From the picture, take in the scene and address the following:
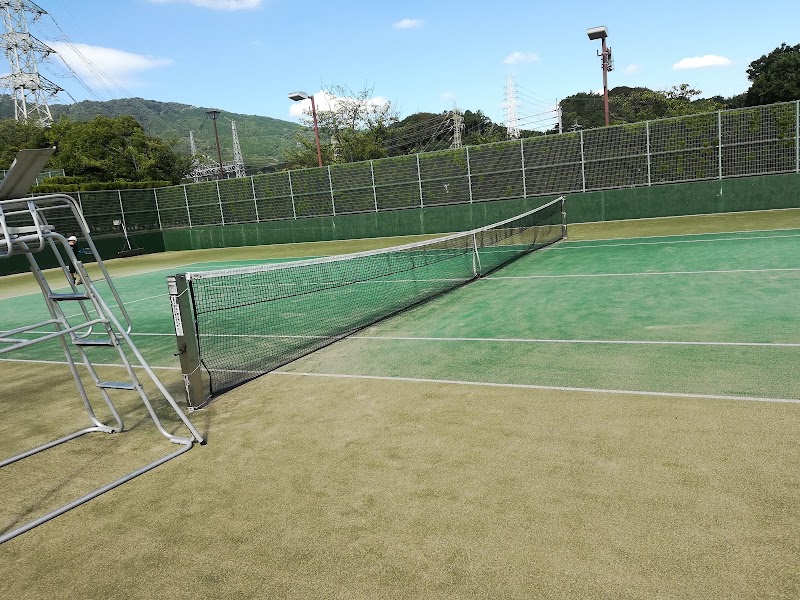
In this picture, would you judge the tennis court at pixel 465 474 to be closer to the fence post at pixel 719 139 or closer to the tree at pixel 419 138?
the fence post at pixel 719 139

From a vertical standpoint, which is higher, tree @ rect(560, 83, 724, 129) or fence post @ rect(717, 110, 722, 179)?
tree @ rect(560, 83, 724, 129)

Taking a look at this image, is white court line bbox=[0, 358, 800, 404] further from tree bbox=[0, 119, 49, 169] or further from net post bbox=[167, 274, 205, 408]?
tree bbox=[0, 119, 49, 169]

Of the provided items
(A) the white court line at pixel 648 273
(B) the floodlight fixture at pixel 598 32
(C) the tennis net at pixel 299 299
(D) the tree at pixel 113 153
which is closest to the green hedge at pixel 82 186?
(D) the tree at pixel 113 153

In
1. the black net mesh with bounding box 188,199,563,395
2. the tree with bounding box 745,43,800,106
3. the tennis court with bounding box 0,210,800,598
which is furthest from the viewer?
the tree with bounding box 745,43,800,106

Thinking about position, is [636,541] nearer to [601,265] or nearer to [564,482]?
[564,482]

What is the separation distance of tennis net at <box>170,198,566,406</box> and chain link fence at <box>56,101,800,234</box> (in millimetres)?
4216

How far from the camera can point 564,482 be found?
3.81 m

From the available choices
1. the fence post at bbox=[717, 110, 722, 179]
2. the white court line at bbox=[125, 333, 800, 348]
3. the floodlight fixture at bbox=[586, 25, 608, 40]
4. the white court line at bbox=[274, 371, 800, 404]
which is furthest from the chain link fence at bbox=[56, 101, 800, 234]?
the white court line at bbox=[274, 371, 800, 404]

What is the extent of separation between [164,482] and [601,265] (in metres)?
11.1

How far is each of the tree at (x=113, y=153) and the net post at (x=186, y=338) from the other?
47093 mm

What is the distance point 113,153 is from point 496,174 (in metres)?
42.3

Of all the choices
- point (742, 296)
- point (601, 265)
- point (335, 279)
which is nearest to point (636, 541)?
point (742, 296)

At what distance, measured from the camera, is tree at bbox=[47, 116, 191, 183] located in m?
A: 50.5

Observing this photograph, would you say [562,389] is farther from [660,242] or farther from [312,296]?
[660,242]
